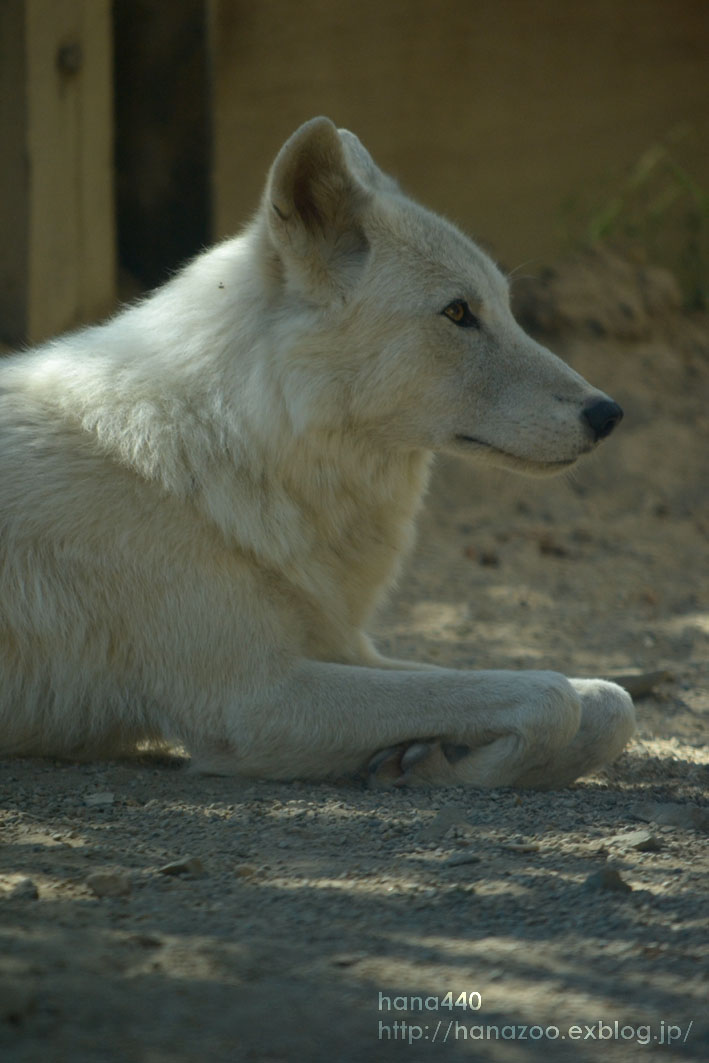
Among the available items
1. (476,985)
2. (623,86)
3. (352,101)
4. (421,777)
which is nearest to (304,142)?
(421,777)

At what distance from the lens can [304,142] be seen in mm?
3605

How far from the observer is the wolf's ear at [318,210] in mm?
3660

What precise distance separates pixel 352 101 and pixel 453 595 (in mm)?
4076

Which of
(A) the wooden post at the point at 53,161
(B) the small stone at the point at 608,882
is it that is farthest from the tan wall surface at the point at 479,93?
(B) the small stone at the point at 608,882

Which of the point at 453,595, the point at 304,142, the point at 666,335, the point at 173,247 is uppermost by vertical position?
the point at 304,142

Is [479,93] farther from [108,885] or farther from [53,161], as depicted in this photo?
[108,885]

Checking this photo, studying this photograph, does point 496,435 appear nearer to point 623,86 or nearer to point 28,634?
point 28,634

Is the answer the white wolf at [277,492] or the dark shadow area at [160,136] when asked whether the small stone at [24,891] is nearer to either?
the white wolf at [277,492]

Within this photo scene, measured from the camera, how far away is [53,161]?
21.2 ft

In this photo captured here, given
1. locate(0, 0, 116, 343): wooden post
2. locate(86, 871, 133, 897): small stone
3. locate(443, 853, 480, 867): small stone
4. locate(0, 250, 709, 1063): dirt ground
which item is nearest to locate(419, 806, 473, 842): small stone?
locate(0, 250, 709, 1063): dirt ground

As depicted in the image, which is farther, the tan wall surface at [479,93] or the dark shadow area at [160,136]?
the tan wall surface at [479,93]

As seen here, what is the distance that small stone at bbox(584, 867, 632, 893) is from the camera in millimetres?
2805

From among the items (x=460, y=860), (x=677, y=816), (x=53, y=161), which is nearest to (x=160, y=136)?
(x=53, y=161)

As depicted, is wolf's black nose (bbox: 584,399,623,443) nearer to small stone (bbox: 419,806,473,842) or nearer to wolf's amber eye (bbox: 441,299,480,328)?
wolf's amber eye (bbox: 441,299,480,328)
